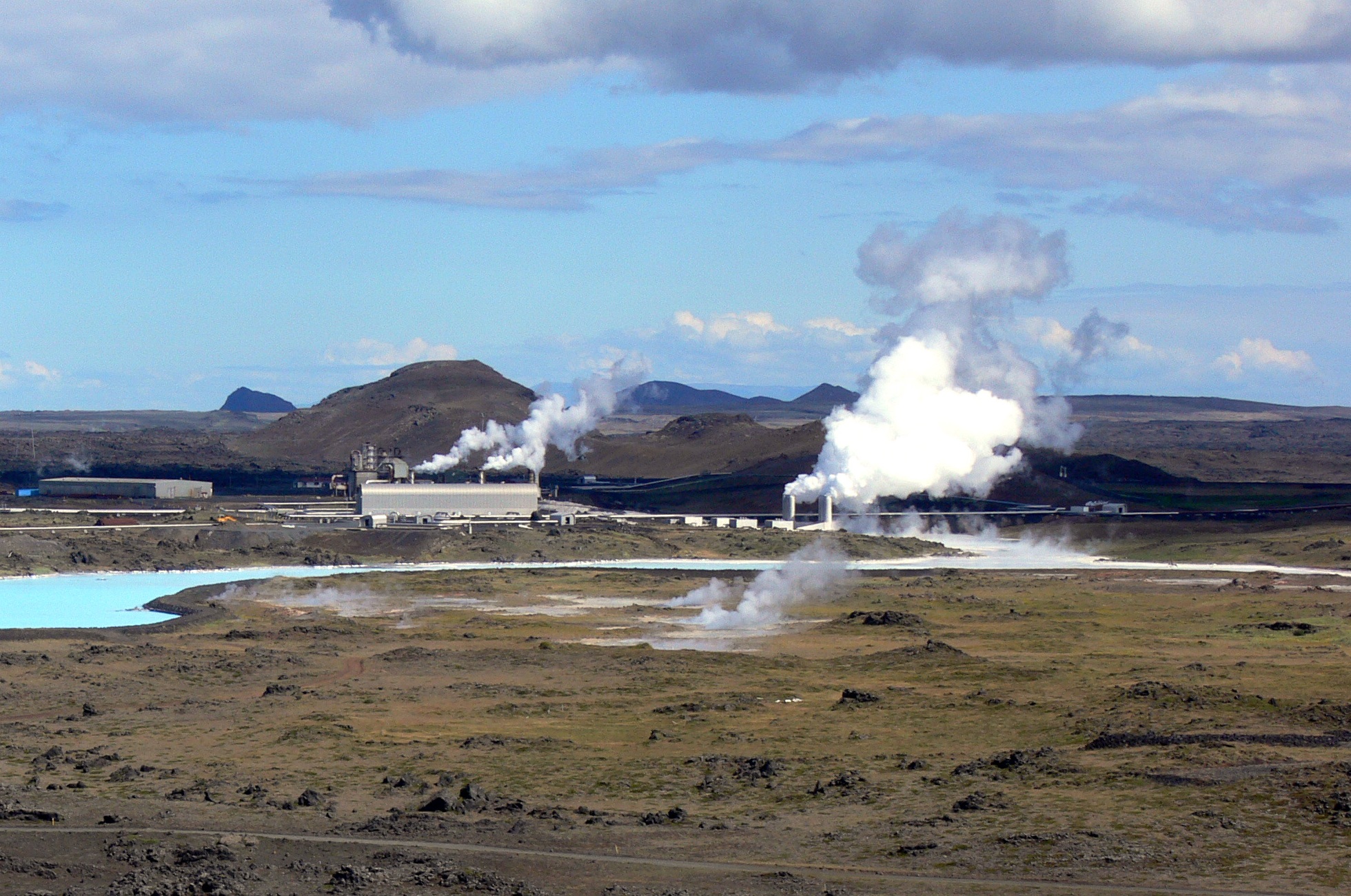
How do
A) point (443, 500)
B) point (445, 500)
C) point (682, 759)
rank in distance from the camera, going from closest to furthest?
point (682, 759) → point (443, 500) → point (445, 500)

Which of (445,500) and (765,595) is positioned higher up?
(445,500)

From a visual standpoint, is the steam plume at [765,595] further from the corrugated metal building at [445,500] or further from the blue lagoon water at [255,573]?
the corrugated metal building at [445,500]

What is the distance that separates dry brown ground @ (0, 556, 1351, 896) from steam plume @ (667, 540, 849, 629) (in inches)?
211

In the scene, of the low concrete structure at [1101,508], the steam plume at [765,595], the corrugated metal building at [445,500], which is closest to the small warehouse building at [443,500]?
the corrugated metal building at [445,500]

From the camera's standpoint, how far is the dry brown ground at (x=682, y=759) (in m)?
36.8

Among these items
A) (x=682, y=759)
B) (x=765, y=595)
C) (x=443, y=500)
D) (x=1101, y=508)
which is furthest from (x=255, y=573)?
(x=1101, y=508)

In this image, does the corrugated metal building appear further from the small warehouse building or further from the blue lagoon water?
the blue lagoon water

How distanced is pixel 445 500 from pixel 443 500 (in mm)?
315

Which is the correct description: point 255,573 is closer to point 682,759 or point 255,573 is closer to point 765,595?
point 765,595

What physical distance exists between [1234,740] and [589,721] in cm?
2186

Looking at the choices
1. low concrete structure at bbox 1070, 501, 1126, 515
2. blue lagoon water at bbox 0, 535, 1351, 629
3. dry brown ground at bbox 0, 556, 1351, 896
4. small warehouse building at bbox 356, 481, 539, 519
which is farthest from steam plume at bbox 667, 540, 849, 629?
low concrete structure at bbox 1070, 501, 1126, 515

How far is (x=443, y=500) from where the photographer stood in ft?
568

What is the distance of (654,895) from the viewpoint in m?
34.0

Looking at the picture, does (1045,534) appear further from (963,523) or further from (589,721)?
(589,721)
